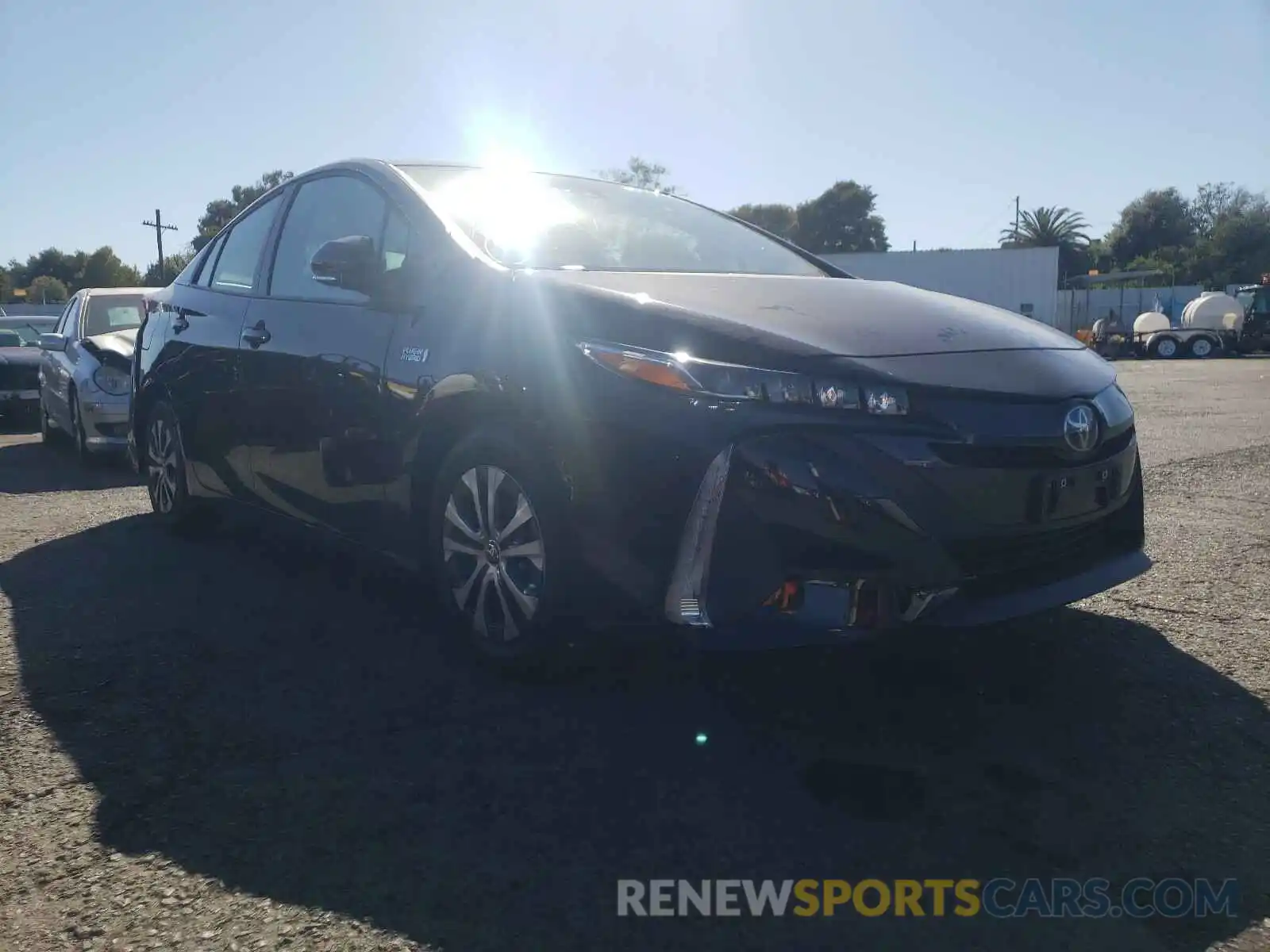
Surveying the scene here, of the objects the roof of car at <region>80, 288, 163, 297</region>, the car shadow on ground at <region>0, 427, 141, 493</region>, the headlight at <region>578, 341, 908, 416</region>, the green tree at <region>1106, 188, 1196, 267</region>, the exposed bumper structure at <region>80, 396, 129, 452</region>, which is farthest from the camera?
the green tree at <region>1106, 188, 1196, 267</region>

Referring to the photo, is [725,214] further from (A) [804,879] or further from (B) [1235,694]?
(A) [804,879]

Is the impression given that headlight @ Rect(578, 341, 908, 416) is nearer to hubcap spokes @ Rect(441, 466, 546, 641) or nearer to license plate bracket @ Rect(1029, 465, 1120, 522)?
license plate bracket @ Rect(1029, 465, 1120, 522)

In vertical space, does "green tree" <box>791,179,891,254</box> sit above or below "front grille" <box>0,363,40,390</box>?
above

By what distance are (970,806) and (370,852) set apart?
1317 mm

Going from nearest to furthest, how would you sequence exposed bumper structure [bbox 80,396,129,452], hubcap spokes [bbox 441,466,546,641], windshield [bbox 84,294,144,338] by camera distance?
1. hubcap spokes [bbox 441,466,546,641]
2. exposed bumper structure [bbox 80,396,129,452]
3. windshield [bbox 84,294,144,338]

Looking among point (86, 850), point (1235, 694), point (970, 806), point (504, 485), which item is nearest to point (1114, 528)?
point (1235, 694)

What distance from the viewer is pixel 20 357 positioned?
13.0m

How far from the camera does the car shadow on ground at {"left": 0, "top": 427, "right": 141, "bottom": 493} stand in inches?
306

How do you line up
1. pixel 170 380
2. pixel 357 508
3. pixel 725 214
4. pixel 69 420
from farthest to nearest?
pixel 69 420 < pixel 170 380 < pixel 725 214 < pixel 357 508

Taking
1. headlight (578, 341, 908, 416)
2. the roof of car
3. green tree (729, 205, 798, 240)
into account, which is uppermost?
green tree (729, 205, 798, 240)

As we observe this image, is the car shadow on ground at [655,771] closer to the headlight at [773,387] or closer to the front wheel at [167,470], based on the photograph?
the headlight at [773,387]

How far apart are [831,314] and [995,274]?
130 feet

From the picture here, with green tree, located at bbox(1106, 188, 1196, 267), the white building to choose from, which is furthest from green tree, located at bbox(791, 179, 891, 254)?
the white building

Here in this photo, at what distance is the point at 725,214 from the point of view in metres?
4.79
